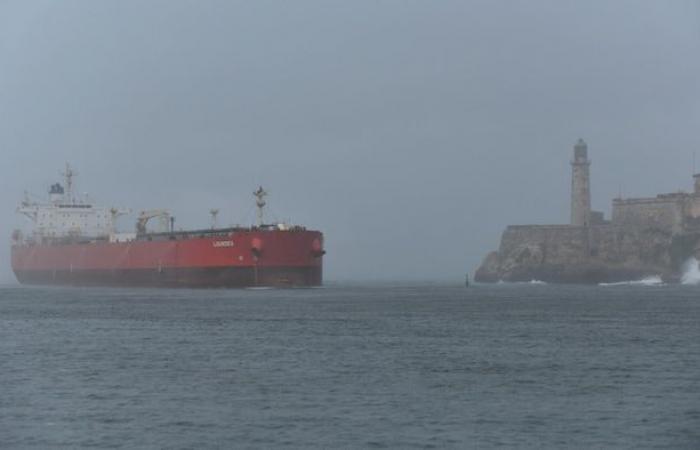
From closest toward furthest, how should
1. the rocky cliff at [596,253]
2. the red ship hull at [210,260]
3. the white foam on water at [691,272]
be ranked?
the red ship hull at [210,260], the white foam on water at [691,272], the rocky cliff at [596,253]

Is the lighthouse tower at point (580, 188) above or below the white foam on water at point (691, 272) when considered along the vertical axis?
above

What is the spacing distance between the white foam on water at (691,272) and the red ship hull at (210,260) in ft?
180

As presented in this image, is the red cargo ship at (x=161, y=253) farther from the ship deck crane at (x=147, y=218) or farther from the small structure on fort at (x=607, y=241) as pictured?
the small structure on fort at (x=607, y=241)

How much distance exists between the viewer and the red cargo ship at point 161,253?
243ft

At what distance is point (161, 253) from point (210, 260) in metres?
6.62

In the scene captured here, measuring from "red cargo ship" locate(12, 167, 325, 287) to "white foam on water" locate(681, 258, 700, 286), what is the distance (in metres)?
55.1

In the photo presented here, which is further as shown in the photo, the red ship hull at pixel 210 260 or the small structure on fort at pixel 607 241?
the small structure on fort at pixel 607 241

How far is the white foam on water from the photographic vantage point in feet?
384

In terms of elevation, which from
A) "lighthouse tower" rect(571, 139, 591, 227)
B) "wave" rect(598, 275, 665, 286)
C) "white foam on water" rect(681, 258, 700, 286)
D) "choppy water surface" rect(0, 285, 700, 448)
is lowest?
"choppy water surface" rect(0, 285, 700, 448)

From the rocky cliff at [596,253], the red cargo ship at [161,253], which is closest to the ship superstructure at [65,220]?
the red cargo ship at [161,253]

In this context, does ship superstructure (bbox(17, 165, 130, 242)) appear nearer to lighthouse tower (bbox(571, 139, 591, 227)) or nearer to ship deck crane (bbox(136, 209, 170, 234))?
ship deck crane (bbox(136, 209, 170, 234))

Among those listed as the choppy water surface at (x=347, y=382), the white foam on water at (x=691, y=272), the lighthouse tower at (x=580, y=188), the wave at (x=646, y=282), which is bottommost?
the choppy water surface at (x=347, y=382)

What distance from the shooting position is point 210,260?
76.4 meters

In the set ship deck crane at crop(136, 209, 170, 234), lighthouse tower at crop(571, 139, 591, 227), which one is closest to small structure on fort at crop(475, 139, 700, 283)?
lighthouse tower at crop(571, 139, 591, 227)
